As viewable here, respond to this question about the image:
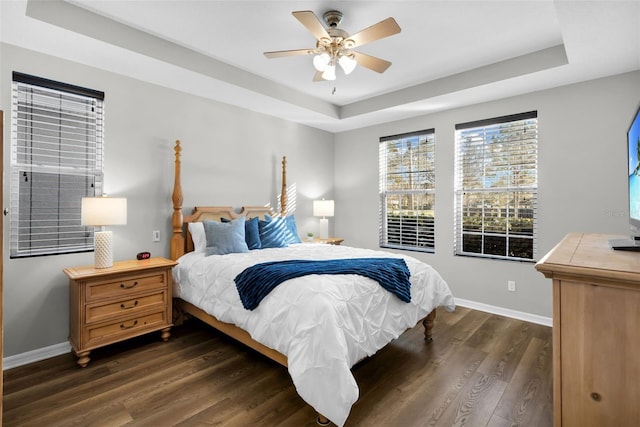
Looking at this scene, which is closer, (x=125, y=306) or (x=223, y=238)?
(x=125, y=306)

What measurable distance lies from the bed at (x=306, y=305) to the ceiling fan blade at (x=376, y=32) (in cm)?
170

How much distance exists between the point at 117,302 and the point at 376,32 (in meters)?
2.90

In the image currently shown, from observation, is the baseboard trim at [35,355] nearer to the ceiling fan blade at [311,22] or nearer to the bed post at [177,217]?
the bed post at [177,217]

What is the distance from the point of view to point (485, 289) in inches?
151

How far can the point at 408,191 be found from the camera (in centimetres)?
462

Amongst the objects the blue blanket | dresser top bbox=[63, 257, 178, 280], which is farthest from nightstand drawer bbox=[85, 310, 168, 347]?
the blue blanket

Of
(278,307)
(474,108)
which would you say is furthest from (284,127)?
(278,307)

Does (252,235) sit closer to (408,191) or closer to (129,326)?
(129,326)

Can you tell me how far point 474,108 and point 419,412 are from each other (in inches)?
135

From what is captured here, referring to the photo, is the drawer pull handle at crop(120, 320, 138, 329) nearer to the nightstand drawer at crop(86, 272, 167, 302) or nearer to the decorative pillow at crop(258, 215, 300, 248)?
the nightstand drawer at crop(86, 272, 167, 302)

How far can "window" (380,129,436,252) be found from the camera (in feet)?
14.5

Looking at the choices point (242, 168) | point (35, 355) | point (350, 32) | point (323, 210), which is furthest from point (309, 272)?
point (323, 210)

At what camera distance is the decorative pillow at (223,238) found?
10.6 ft

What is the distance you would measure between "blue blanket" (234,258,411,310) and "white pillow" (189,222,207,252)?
3.47ft
